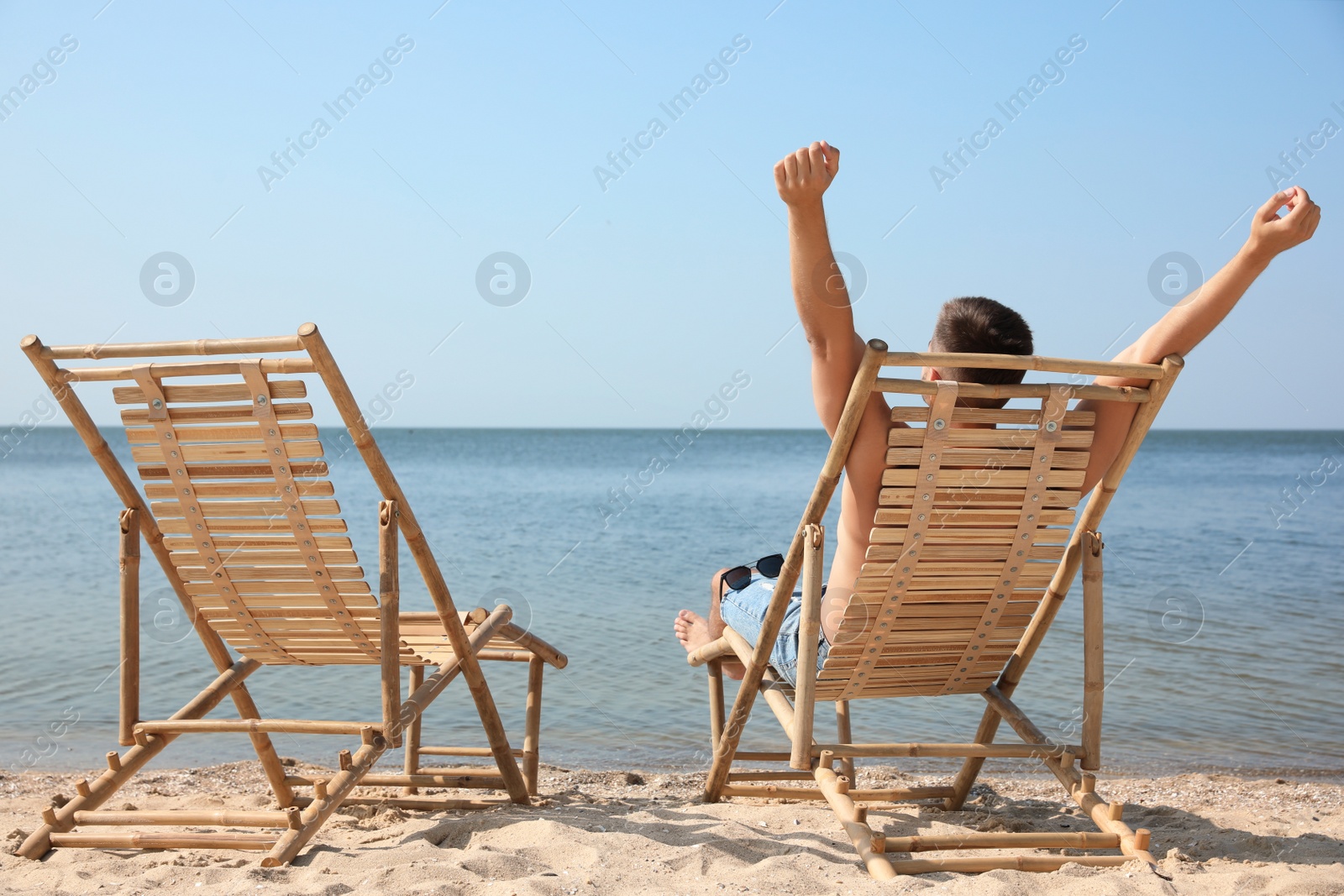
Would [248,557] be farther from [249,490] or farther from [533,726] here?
[533,726]

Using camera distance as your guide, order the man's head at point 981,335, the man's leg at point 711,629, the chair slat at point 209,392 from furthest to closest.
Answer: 1. the man's leg at point 711,629
2. the man's head at point 981,335
3. the chair slat at point 209,392

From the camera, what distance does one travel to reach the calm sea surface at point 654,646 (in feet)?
17.6

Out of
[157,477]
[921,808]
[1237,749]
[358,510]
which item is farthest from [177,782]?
[358,510]

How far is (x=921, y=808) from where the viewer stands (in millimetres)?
3773

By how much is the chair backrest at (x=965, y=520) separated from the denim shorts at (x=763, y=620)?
12 centimetres

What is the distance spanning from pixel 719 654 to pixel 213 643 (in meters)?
1.72

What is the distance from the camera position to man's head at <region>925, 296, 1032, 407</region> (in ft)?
8.84

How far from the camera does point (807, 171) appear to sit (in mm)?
2352

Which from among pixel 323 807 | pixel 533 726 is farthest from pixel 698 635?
pixel 323 807

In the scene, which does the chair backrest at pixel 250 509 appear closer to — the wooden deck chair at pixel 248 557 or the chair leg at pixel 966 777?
the wooden deck chair at pixel 248 557

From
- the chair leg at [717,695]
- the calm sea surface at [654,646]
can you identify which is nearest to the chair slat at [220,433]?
the calm sea surface at [654,646]

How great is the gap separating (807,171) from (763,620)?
139 centimetres

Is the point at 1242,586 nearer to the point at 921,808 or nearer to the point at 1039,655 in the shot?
the point at 1039,655

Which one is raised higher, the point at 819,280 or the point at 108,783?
Answer: the point at 819,280
